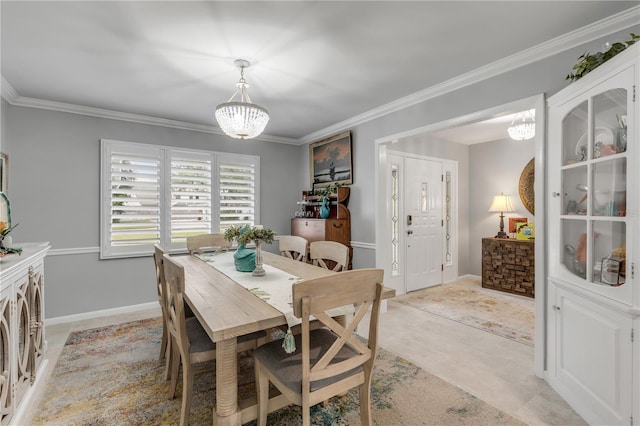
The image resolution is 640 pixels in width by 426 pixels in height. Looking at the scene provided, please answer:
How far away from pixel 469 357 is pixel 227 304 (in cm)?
225

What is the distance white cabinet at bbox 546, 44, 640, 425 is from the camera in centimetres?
153

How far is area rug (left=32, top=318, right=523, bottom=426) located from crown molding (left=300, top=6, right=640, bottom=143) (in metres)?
2.61

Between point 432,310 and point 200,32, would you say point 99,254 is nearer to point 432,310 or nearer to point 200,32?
point 200,32

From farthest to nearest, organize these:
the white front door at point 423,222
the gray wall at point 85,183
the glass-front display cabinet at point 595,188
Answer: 1. the white front door at point 423,222
2. the gray wall at point 85,183
3. the glass-front display cabinet at point 595,188

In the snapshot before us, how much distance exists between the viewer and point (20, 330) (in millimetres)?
2016

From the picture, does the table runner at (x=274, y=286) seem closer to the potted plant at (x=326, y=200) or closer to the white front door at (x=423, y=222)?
the potted plant at (x=326, y=200)

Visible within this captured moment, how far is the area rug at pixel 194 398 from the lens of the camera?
72.3 inches

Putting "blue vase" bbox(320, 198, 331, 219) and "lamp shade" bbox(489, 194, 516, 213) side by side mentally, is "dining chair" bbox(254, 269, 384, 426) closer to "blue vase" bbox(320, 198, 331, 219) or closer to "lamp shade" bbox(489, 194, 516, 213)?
"blue vase" bbox(320, 198, 331, 219)

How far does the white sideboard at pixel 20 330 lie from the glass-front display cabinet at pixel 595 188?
3385 mm

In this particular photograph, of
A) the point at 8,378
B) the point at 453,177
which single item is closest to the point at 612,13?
the point at 453,177

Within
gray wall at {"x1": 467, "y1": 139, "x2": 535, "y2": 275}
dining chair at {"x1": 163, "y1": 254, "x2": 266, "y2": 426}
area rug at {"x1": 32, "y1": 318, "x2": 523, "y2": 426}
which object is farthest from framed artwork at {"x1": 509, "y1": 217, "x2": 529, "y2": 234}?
dining chair at {"x1": 163, "y1": 254, "x2": 266, "y2": 426}

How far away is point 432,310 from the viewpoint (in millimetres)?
3840

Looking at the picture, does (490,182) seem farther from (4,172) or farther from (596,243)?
(4,172)

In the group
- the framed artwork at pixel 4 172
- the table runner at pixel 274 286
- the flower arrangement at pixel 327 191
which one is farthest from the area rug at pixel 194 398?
the flower arrangement at pixel 327 191
